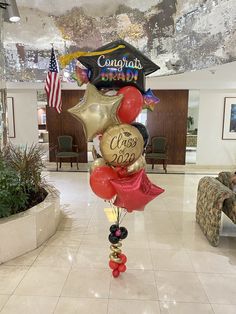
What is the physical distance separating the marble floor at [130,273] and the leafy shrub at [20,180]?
583 millimetres

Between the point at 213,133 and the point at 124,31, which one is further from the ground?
the point at 124,31

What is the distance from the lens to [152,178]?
689 cm

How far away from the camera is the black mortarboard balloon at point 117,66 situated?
2.06 metres

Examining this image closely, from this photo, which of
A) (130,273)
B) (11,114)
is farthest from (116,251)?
(11,114)

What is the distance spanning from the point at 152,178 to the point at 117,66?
5.09 metres

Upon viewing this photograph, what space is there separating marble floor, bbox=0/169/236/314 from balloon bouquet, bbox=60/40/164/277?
2.95 ft

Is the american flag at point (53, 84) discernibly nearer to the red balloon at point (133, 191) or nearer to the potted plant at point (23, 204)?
the potted plant at point (23, 204)

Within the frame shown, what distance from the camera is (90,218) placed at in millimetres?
4133

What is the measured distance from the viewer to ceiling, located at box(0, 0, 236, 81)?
4.72 m

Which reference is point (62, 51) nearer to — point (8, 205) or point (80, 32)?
point (80, 32)

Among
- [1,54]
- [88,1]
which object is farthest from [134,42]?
[1,54]

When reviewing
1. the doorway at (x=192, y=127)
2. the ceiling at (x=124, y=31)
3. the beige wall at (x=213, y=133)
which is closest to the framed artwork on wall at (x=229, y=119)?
the beige wall at (x=213, y=133)

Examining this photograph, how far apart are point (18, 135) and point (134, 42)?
16.6ft

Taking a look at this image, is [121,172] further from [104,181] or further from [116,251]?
[116,251]
